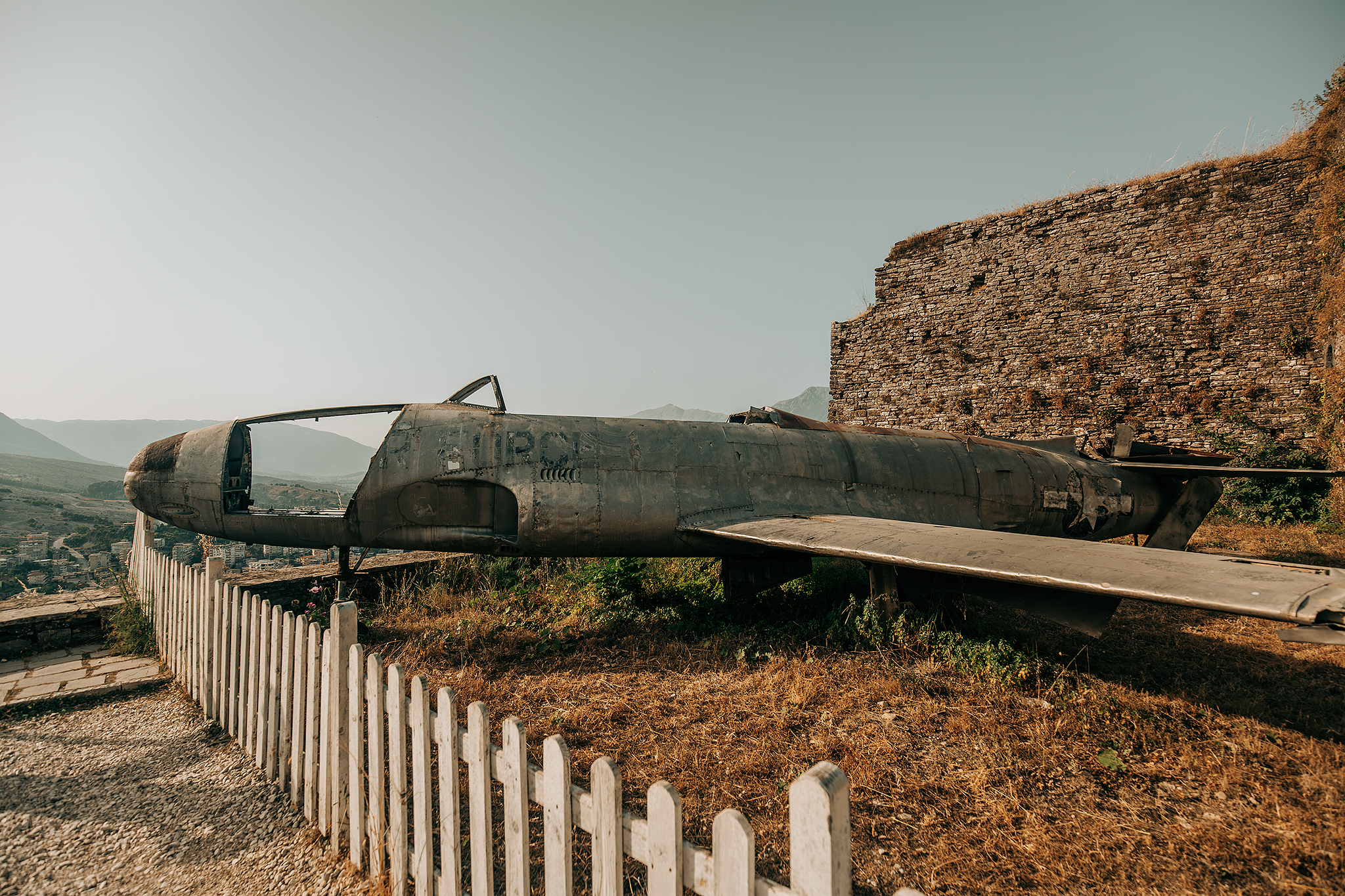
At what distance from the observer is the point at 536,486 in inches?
217

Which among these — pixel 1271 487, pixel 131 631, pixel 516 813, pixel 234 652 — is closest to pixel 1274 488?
pixel 1271 487

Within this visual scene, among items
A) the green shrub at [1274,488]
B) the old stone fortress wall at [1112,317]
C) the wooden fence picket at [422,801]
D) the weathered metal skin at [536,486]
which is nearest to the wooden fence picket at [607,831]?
the wooden fence picket at [422,801]

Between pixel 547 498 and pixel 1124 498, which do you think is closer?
pixel 547 498

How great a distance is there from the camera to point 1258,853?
2482 mm

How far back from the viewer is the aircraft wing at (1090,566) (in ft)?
9.11

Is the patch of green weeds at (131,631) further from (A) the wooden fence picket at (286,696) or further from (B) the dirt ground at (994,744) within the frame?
(A) the wooden fence picket at (286,696)

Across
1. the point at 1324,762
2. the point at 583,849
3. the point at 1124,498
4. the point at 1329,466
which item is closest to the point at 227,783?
the point at 583,849

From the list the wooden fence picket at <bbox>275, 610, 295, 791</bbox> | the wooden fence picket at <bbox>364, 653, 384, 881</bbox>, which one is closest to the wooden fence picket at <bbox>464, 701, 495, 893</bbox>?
the wooden fence picket at <bbox>364, 653, 384, 881</bbox>

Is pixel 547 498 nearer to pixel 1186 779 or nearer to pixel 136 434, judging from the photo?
pixel 1186 779

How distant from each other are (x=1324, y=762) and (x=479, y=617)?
22.1 ft

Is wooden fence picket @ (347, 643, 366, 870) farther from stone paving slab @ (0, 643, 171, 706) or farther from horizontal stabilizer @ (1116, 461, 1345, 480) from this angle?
horizontal stabilizer @ (1116, 461, 1345, 480)

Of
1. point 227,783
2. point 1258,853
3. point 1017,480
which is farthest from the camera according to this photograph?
point 1017,480

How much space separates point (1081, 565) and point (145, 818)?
609cm

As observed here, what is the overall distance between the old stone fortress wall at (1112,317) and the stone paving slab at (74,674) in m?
17.2
